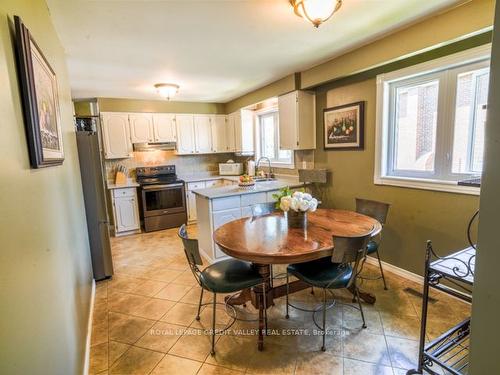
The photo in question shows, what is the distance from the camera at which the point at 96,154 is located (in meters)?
2.95

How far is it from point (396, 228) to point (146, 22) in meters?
3.12

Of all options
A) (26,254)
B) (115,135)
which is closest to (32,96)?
(26,254)

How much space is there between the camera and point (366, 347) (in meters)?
1.90

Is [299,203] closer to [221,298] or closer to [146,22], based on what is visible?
[221,298]

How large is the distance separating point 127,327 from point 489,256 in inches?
97.3

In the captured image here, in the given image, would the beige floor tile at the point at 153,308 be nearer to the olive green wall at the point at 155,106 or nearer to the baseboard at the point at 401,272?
the baseboard at the point at 401,272

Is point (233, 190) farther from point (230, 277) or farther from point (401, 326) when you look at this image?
point (401, 326)

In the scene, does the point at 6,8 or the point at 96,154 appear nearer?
the point at 6,8

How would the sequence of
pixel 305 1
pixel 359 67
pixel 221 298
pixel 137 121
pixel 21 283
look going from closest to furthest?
pixel 21 283
pixel 305 1
pixel 221 298
pixel 359 67
pixel 137 121

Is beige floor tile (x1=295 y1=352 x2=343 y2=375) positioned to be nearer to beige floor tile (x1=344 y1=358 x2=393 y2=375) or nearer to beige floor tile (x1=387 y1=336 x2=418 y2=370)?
beige floor tile (x1=344 y1=358 x2=393 y2=375)

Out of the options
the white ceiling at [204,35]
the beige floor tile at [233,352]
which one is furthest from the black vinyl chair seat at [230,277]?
the white ceiling at [204,35]

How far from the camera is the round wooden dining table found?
176 cm

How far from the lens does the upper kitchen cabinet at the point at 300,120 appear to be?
366 centimetres

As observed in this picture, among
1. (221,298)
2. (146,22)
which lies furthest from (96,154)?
(221,298)
